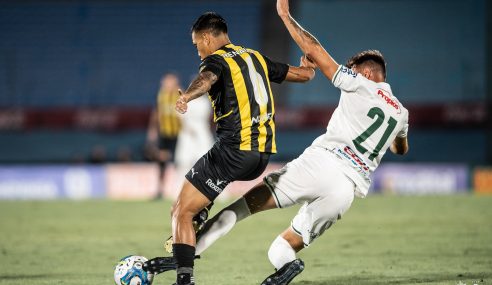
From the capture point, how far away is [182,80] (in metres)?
22.3

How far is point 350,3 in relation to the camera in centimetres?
2266

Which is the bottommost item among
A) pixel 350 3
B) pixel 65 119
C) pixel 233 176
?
pixel 233 176

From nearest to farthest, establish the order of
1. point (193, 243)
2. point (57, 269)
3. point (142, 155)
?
point (193, 243)
point (57, 269)
point (142, 155)

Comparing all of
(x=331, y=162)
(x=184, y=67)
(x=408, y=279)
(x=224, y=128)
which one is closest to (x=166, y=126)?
(x=184, y=67)

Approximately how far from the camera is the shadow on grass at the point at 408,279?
659 cm

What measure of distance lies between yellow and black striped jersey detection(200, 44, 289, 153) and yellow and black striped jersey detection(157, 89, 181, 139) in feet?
29.9

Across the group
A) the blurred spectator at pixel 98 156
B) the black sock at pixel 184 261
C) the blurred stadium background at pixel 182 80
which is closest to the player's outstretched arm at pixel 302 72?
the black sock at pixel 184 261

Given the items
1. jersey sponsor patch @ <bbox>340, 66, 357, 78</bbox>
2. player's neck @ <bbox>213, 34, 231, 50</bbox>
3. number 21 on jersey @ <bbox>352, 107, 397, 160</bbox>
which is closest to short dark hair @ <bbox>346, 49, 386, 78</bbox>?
jersey sponsor patch @ <bbox>340, 66, 357, 78</bbox>

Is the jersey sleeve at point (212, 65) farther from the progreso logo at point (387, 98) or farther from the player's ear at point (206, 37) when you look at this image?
the progreso logo at point (387, 98)

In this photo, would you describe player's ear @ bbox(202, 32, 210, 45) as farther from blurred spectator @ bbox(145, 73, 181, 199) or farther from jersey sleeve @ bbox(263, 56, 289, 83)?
blurred spectator @ bbox(145, 73, 181, 199)

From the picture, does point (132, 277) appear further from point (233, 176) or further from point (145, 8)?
point (145, 8)

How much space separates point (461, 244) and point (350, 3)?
14.5 metres

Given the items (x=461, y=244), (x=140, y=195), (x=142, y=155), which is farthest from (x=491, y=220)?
(x=142, y=155)

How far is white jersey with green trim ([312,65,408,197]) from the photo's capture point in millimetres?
5961
